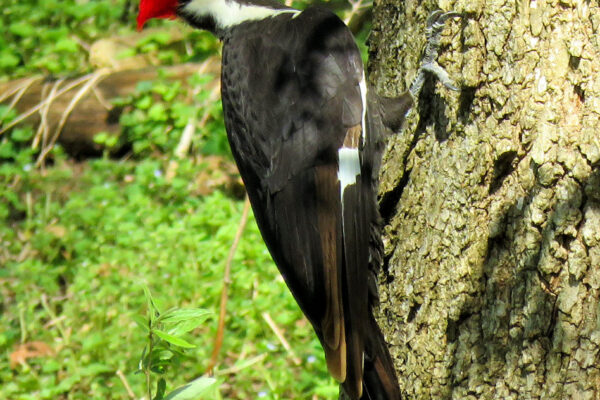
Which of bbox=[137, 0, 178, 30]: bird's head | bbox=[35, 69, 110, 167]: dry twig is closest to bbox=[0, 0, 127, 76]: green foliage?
bbox=[35, 69, 110, 167]: dry twig

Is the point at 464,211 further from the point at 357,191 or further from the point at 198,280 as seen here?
the point at 198,280

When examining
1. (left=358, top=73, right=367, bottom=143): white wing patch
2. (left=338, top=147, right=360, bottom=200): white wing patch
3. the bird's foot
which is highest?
the bird's foot

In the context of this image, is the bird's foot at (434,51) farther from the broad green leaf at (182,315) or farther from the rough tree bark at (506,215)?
the broad green leaf at (182,315)

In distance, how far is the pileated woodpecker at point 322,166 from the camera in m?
2.59

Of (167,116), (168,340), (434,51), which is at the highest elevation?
(434,51)

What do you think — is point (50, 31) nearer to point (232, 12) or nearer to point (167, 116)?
point (167, 116)

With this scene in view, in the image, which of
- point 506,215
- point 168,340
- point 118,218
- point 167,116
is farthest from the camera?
point 167,116

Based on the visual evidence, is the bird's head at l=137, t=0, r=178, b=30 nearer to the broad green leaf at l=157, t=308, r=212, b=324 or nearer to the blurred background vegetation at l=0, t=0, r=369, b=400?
the blurred background vegetation at l=0, t=0, r=369, b=400

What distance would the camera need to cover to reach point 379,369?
2.57 meters

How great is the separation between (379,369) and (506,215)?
63 cm

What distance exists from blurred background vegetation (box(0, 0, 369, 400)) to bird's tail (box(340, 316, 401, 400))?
2.13ft

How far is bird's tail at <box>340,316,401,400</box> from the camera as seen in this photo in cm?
257

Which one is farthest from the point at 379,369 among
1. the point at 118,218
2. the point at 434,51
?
the point at 118,218

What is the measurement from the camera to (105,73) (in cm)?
641
